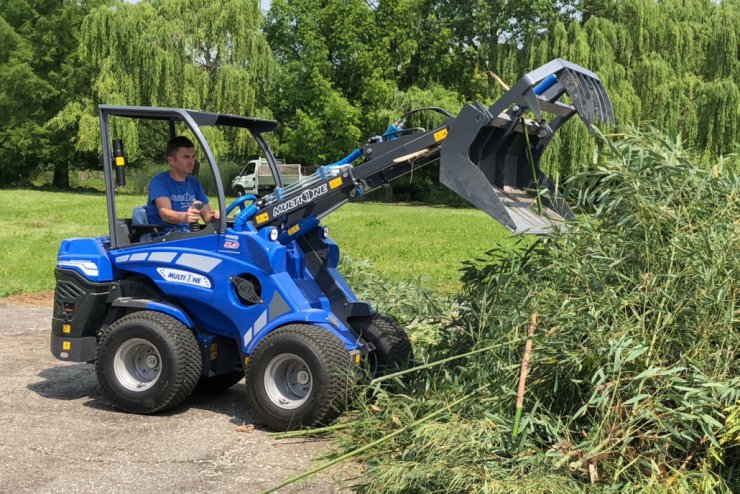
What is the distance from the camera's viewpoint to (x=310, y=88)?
148 ft

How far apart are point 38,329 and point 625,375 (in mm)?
7492

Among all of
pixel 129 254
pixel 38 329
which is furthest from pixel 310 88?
pixel 129 254

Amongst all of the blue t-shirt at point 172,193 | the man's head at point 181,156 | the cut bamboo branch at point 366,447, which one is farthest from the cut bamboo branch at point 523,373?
the man's head at point 181,156

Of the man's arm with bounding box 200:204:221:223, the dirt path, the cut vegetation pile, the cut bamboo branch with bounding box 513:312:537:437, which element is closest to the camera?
the cut vegetation pile

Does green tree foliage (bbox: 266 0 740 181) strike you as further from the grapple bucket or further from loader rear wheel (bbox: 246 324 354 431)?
loader rear wheel (bbox: 246 324 354 431)

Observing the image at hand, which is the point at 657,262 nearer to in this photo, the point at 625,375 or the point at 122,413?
the point at 625,375

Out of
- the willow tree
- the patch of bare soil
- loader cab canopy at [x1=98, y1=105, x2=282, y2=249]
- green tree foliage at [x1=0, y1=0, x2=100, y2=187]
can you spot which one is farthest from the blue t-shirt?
green tree foliage at [x1=0, y1=0, x2=100, y2=187]

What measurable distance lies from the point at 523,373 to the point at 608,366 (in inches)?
18.5

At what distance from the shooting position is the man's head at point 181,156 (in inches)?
271

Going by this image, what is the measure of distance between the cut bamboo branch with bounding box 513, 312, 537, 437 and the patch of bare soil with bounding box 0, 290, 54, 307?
8682mm

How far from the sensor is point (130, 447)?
566cm

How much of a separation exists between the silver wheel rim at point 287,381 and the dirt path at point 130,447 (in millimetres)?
288

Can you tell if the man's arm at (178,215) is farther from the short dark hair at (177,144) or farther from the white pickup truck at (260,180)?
the white pickup truck at (260,180)

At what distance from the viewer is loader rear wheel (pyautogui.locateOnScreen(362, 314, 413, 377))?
21.4 feet
